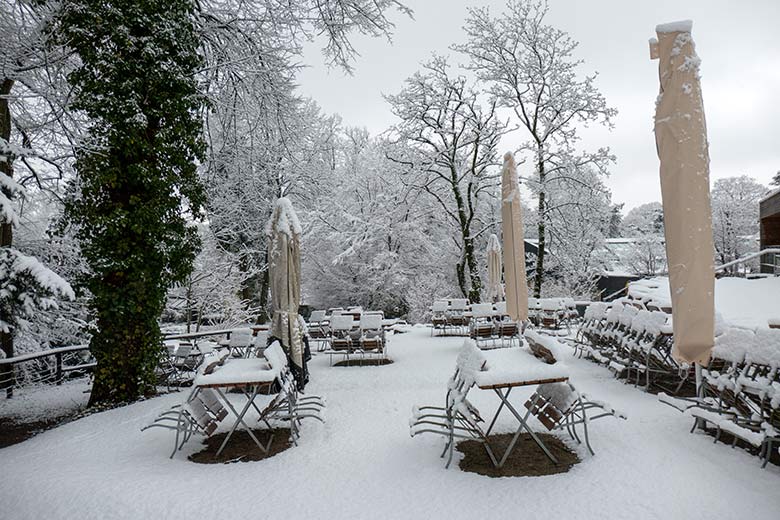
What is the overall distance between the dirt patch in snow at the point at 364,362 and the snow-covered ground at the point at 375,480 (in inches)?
161

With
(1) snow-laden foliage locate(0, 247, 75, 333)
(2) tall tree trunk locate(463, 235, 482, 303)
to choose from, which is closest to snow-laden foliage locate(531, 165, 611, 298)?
(2) tall tree trunk locate(463, 235, 482, 303)

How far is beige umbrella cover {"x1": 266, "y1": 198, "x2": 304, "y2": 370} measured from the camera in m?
6.05

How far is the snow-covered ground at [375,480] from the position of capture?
9.64 ft

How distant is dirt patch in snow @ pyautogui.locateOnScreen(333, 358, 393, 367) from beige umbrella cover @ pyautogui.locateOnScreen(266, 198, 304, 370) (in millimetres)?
2993

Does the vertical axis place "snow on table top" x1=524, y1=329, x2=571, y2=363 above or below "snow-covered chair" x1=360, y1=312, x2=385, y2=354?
above

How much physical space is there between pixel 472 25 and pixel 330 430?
2014 cm

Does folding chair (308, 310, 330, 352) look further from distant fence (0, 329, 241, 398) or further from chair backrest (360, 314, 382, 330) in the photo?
distant fence (0, 329, 241, 398)

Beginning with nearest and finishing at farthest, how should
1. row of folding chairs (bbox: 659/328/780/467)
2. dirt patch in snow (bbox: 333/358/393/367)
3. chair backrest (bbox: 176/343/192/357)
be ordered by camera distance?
1. row of folding chairs (bbox: 659/328/780/467)
2. chair backrest (bbox: 176/343/192/357)
3. dirt patch in snow (bbox: 333/358/393/367)

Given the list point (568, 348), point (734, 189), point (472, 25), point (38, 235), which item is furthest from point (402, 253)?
point (734, 189)

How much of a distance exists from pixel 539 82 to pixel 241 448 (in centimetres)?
1944

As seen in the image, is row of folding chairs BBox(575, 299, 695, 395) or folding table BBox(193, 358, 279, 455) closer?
folding table BBox(193, 358, 279, 455)

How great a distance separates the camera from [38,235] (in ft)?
36.0

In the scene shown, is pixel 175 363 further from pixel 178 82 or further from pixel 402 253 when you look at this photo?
pixel 402 253

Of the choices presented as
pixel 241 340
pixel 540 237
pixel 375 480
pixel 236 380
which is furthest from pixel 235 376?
pixel 540 237
